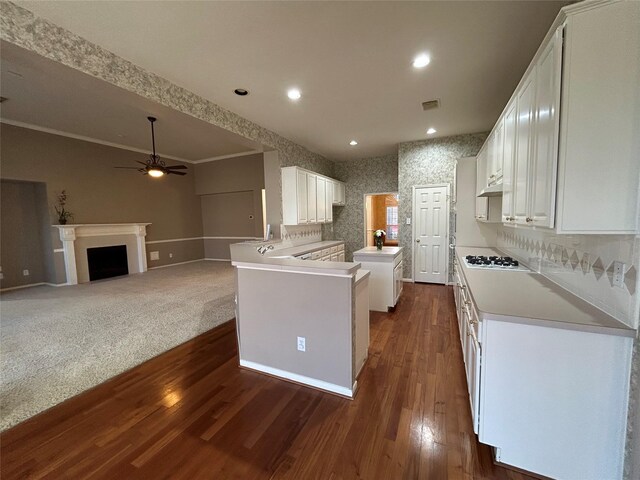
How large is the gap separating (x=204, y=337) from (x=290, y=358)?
1.45 metres

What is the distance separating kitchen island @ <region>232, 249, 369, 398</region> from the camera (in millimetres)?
2035

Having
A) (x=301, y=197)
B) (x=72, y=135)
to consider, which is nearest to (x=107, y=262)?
(x=72, y=135)

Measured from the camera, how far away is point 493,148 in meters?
2.69

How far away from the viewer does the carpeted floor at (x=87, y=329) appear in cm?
224

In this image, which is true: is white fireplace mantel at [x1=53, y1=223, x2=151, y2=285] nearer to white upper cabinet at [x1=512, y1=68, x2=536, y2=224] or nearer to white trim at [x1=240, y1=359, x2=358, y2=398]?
white trim at [x1=240, y1=359, x2=358, y2=398]

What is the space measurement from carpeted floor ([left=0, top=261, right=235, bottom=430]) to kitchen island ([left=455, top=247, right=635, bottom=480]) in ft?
10.1

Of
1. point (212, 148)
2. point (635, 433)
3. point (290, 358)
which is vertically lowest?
point (290, 358)

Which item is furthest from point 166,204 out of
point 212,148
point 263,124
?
point 263,124

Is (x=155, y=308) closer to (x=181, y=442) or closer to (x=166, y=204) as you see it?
(x=181, y=442)

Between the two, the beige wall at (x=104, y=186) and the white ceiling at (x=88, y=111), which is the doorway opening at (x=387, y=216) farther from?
the beige wall at (x=104, y=186)

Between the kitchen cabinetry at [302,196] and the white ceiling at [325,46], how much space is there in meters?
1.30

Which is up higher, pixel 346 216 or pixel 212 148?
pixel 212 148

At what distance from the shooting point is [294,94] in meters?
3.14

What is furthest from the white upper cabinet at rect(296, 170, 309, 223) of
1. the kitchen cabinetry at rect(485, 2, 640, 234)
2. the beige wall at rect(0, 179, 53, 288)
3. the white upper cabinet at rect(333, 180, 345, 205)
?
the beige wall at rect(0, 179, 53, 288)
